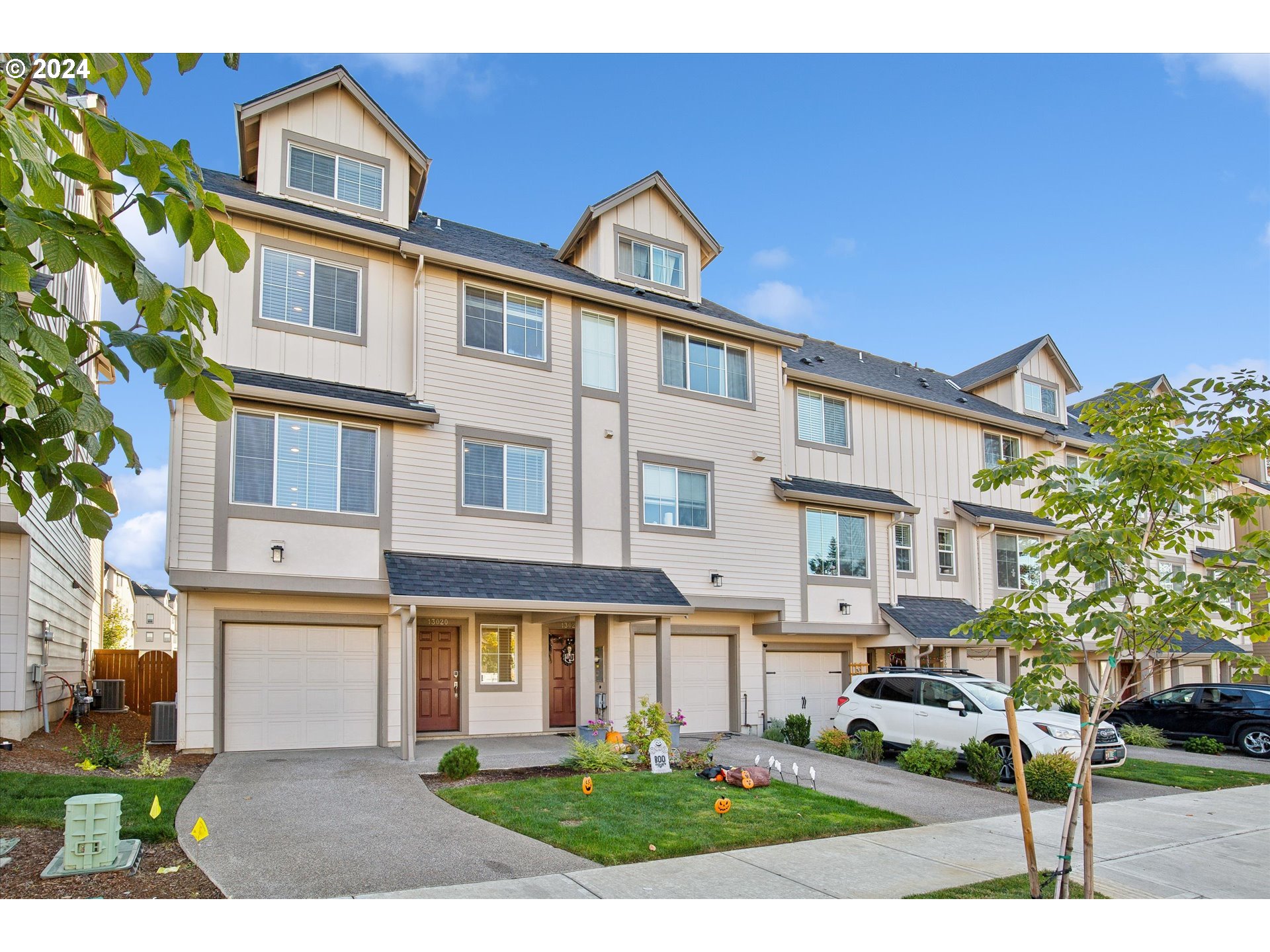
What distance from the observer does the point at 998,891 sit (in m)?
7.70

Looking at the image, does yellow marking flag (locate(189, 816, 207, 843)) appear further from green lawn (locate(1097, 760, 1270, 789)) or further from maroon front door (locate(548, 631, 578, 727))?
green lawn (locate(1097, 760, 1270, 789))

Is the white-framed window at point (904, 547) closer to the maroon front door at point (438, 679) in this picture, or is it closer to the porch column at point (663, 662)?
the porch column at point (663, 662)

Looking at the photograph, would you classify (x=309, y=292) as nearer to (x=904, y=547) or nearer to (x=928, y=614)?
(x=904, y=547)

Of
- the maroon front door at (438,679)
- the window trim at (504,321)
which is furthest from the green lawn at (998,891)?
the window trim at (504,321)

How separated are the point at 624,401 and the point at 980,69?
32.8ft

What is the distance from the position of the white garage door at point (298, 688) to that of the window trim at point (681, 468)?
5.55 metres

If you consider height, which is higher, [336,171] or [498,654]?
[336,171]

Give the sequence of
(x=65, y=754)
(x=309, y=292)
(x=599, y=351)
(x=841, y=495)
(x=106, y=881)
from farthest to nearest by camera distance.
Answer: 1. (x=841, y=495)
2. (x=599, y=351)
3. (x=309, y=292)
4. (x=65, y=754)
5. (x=106, y=881)

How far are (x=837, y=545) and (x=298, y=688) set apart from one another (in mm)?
11809

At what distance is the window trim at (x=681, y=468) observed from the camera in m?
18.2

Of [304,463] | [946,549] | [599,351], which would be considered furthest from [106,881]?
[946,549]

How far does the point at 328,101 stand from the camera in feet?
54.4

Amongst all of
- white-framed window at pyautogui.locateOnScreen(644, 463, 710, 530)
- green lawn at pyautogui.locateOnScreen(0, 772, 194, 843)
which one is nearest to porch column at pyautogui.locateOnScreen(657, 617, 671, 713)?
white-framed window at pyautogui.locateOnScreen(644, 463, 710, 530)

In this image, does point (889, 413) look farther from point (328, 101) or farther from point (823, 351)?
point (328, 101)
